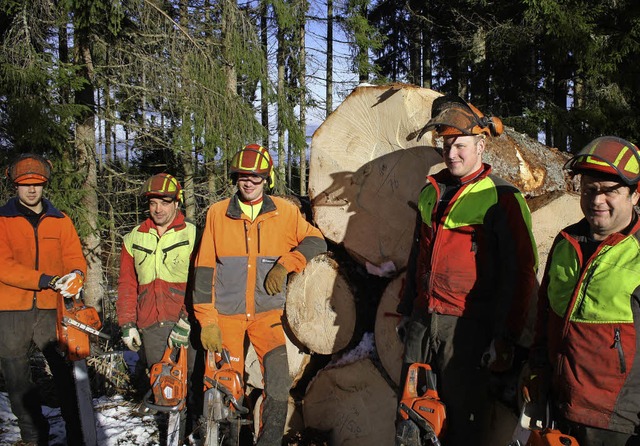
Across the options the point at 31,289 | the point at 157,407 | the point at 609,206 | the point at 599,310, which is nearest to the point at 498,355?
the point at 599,310

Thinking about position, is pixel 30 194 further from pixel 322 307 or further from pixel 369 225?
pixel 369 225

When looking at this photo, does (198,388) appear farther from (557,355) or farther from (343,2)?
(343,2)

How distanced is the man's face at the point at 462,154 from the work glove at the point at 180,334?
2.09m

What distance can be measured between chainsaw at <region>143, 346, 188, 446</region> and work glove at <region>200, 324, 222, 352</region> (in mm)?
318

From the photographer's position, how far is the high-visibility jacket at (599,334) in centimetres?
194

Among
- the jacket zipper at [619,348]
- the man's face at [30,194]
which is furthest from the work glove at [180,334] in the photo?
the jacket zipper at [619,348]

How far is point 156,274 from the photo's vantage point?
372cm

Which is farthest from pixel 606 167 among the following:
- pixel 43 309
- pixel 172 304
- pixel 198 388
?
pixel 43 309

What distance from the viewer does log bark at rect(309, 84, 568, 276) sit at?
3.46m

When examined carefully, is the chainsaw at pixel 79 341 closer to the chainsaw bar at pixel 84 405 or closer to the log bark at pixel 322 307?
the chainsaw bar at pixel 84 405

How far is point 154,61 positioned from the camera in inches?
267

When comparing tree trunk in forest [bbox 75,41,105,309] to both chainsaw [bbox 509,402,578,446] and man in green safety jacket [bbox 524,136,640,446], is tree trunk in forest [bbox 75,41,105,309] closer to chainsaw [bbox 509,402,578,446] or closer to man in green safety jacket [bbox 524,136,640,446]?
chainsaw [bbox 509,402,578,446]

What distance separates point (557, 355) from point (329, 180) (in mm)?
2043

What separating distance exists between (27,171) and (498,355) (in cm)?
334
